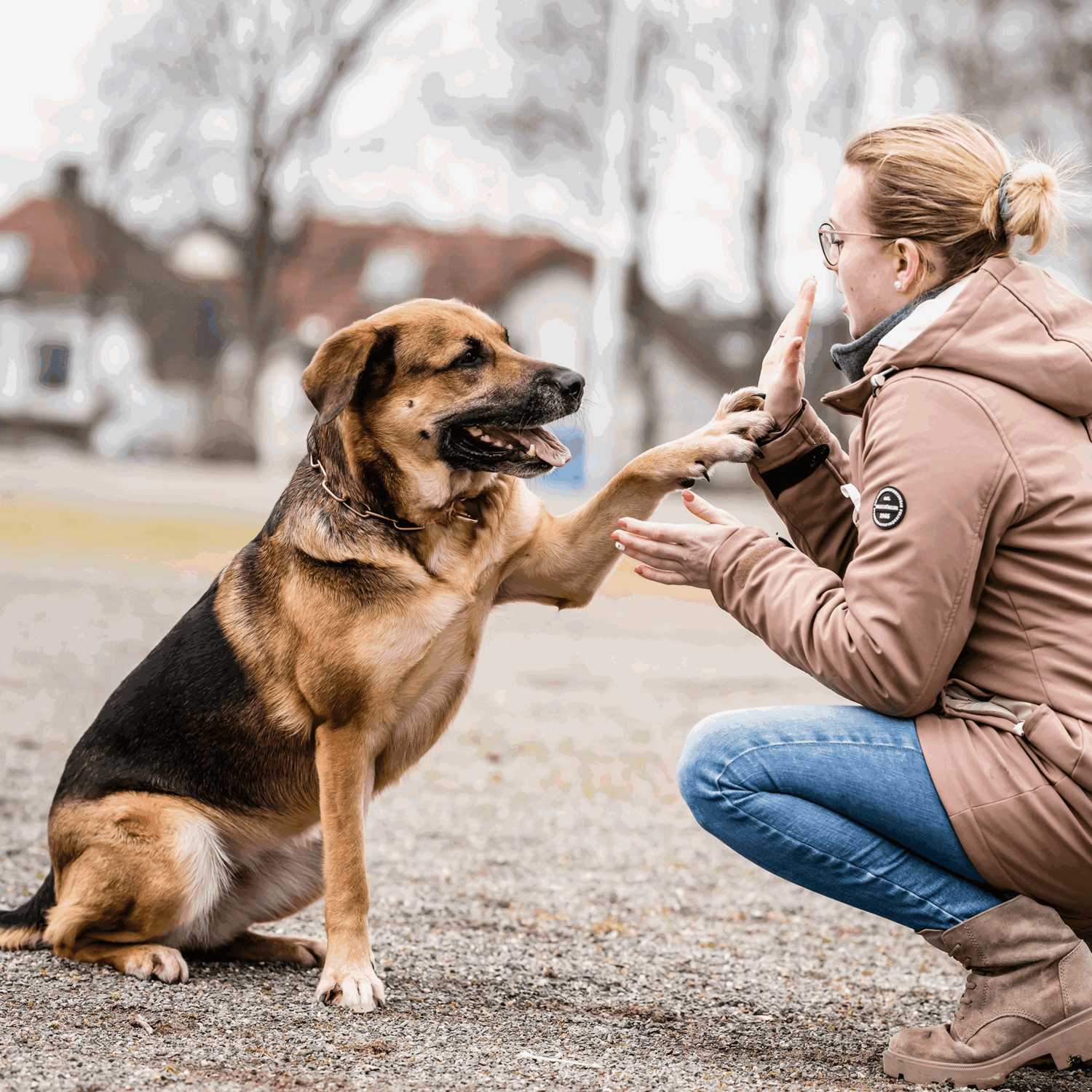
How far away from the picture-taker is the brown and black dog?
9.70 feet

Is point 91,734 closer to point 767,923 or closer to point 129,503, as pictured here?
point 767,923

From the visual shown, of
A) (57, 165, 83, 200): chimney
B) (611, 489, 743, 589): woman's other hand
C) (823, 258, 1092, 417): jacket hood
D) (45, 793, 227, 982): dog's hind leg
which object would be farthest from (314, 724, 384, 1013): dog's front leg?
(57, 165, 83, 200): chimney

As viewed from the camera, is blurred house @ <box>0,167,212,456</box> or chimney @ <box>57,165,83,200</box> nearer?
chimney @ <box>57,165,83,200</box>

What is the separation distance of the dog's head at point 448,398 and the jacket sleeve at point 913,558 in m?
1.05

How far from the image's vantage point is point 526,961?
3398 mm

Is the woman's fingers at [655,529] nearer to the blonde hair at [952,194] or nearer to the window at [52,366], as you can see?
the blonde hair at [952,194]

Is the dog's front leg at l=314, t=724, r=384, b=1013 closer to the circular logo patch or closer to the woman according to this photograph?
the woman

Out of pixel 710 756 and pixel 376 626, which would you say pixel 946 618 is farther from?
pixel 376 626

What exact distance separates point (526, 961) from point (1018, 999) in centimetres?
152

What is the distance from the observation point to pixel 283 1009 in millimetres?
2826

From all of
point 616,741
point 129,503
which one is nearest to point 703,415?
point 129,503

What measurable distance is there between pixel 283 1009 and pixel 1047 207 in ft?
8.38

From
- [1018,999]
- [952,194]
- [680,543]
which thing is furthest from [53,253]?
[1018,999]

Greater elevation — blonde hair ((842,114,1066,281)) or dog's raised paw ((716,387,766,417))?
blonde hair ((842,114,1066,281))
